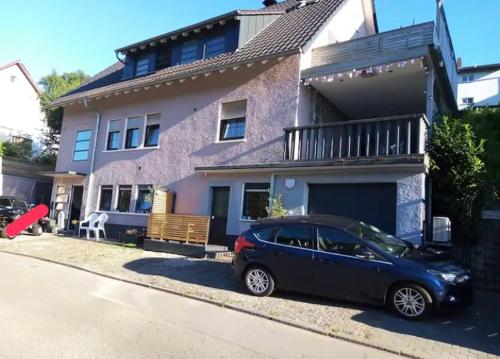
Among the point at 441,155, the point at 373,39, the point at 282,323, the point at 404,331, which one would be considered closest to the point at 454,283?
the point at 404,331

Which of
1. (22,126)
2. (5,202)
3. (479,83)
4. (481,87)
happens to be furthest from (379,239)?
(479,83)

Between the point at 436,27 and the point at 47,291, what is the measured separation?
1199cm

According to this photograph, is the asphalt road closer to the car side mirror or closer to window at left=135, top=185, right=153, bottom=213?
the car side mirror

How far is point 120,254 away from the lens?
13.2 meters

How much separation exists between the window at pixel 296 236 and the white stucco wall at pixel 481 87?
39916mm

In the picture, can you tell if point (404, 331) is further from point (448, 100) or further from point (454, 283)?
point (448, 100)

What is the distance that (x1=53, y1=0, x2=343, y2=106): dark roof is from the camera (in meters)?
14.3

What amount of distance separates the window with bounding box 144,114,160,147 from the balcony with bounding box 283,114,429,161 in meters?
6.73

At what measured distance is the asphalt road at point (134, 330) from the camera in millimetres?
5246

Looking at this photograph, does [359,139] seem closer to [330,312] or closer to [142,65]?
[330,312]

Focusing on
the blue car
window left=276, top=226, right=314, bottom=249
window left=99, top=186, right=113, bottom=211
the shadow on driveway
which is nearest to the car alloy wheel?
the blue car

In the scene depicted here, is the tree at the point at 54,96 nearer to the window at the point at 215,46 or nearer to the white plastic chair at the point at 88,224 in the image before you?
the white plastic chair at the point at 88,224

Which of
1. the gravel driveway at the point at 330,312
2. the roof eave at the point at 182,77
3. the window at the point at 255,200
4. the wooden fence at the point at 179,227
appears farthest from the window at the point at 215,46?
the gravel driveway at the point at 330,312

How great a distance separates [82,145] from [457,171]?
1681 centimetres
